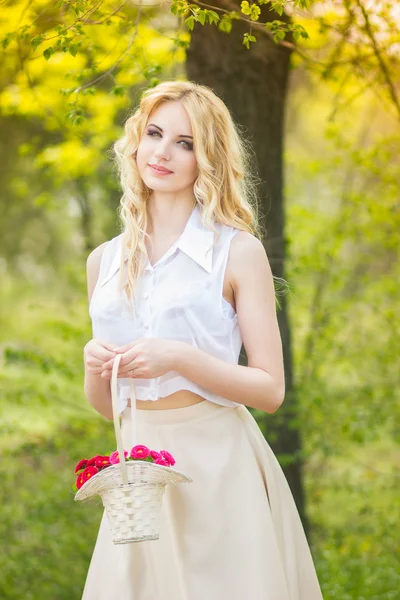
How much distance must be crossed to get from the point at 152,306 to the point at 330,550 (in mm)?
4041

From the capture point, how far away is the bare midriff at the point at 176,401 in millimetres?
2527

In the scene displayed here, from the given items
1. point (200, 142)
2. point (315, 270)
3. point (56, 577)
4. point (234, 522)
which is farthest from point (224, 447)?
point (315, 270)

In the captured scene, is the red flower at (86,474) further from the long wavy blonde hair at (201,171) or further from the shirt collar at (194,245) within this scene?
the shirt collar at (194,245)

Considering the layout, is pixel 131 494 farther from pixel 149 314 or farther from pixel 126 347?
pixel 149 314

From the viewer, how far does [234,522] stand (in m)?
2.48

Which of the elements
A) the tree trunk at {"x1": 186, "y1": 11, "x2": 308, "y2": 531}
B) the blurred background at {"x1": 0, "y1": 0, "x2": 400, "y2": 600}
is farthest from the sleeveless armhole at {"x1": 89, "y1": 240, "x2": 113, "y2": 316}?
the tree trunk at {"x1": 186, "y1": 11, "x2": 308, "y2": 531}

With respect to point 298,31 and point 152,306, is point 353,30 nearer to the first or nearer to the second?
point 298,31

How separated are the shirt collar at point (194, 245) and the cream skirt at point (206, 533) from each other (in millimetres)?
448

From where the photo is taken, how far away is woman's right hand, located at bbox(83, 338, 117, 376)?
Result: 234cm

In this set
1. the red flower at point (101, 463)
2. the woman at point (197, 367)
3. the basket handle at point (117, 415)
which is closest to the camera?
the basket handle at point (117, 415)

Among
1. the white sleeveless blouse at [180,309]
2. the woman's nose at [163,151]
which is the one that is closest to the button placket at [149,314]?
the white sleeveless blouse at [180,309]

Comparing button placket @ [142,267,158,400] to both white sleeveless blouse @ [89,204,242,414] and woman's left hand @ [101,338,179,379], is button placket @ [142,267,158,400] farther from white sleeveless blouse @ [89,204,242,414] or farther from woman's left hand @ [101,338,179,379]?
woman's left hand @ [101,338,179,379]

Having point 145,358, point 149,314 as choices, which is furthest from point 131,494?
point 149,314

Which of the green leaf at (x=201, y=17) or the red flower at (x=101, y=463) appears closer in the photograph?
Answer: the red flower at (x=101, y=463)
